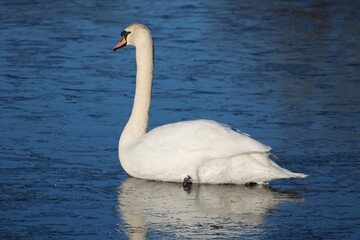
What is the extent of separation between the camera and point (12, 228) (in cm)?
637

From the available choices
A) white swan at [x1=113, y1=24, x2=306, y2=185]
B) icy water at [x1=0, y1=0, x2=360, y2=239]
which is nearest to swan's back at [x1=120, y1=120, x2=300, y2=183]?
white swan at [x1=113, y1=24, x2=306, y2=185]

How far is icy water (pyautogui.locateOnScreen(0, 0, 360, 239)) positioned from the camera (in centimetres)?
668

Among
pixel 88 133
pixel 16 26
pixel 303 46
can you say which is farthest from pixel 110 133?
pixel 16 26

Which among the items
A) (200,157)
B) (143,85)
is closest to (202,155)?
(200,157)

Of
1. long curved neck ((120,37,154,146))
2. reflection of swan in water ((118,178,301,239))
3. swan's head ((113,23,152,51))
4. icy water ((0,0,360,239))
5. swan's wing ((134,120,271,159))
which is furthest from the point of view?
swan's head ((113,23,152,51))

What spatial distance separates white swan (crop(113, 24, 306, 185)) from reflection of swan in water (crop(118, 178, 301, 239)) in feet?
0.29

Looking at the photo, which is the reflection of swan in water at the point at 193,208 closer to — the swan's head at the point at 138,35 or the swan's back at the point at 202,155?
the swan's back at the point at 202,155

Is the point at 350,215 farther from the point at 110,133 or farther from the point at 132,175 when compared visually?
the point at 110,133

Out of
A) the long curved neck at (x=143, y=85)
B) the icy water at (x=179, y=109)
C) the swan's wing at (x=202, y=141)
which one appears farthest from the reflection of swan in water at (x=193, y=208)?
the long curved neck at (x=143, y=85)

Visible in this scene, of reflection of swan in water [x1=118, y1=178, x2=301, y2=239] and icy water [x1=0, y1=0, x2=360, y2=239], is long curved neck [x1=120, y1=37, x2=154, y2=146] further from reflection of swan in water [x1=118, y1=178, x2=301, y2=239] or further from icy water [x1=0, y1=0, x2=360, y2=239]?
reflection of swan in water [x1=118, y1=178, x2=301, y2=239]

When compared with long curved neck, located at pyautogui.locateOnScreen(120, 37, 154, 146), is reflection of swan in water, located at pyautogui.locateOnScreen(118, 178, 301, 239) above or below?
below

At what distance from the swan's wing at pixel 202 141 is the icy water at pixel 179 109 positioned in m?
0.28

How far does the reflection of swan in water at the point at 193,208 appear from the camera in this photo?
251 inches

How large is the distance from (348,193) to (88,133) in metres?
2.62
